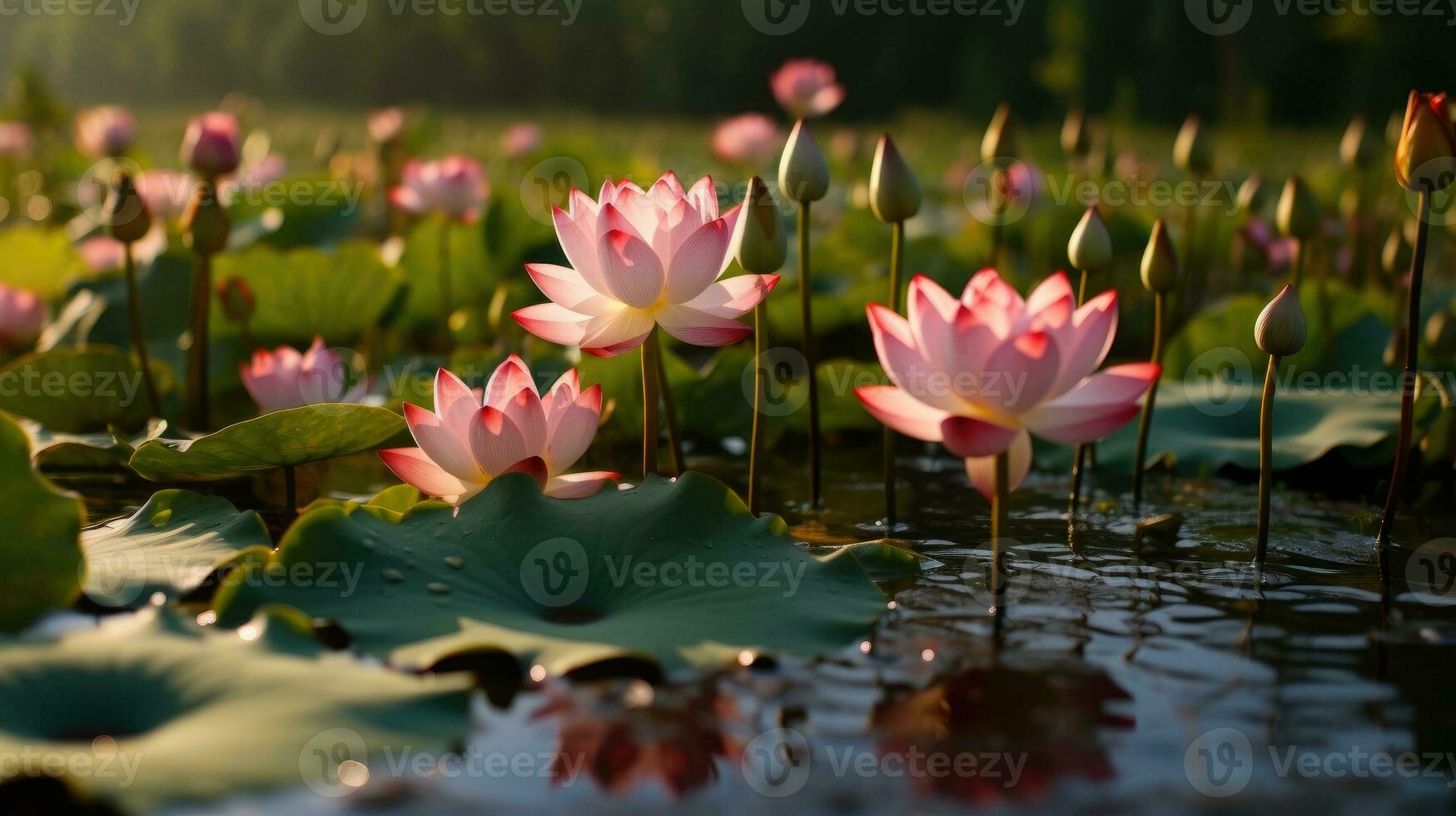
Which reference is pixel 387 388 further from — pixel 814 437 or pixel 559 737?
pixel 559 737

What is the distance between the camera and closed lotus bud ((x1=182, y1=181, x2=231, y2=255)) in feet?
8.02

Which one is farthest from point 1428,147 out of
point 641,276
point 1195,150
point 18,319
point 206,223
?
point 18,319

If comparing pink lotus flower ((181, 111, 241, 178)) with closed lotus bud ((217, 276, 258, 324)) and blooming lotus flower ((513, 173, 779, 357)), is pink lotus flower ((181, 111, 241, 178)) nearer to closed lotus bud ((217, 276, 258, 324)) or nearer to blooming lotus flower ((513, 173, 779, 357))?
closed lotus bud ((217, 276, 258, 324))

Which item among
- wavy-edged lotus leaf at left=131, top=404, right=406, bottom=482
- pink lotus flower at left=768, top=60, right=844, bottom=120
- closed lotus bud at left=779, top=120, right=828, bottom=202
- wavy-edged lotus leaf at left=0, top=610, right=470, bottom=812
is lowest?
wavy-edged lotus leaf at left=0, top=610, right=470, bottom=812

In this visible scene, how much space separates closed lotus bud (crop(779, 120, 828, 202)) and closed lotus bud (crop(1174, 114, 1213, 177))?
138cm

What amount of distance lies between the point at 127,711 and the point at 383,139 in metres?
4.22

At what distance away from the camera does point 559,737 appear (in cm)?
132

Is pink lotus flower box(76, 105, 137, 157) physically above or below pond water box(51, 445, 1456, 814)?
above

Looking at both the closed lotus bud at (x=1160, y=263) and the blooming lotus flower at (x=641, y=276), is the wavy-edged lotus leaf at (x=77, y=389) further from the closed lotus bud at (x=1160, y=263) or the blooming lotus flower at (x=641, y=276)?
the closed lotus bud at (x=1160, y=263)

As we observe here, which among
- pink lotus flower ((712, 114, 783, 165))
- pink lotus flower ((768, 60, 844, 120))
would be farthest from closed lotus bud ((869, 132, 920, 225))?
pink lotus flower ((712, 114, 783, 165))

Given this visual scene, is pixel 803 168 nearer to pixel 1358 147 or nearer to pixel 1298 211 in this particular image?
pixel 1298 211

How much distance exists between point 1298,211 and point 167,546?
7.34 feet

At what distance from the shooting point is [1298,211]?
2584mm

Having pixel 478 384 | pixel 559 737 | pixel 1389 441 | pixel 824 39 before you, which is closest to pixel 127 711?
pixel 559 737
